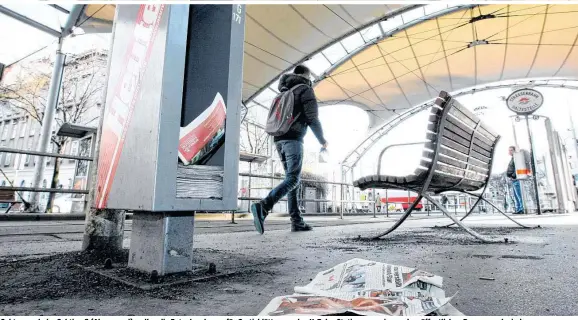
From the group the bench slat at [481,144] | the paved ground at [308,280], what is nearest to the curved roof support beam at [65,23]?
the paved ground at [308,280]

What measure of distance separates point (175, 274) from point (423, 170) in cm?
179

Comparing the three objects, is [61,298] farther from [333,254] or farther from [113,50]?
[333,254]

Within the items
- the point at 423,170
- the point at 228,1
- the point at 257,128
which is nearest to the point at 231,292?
the point at 228,1

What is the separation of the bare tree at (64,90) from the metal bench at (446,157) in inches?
467

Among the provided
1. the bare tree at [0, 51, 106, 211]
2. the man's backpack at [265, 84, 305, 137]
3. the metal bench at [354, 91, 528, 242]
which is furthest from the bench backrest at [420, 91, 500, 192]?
the bare tree at [0, 51, 106, 211]

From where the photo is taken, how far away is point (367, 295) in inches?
34.8

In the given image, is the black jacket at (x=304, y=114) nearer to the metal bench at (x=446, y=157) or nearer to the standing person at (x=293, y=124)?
the standing person at (x=293, y=124)

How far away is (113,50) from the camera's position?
1.62 metres

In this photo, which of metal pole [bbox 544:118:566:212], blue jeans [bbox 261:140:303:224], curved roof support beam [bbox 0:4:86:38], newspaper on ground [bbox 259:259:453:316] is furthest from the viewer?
metal pole [bbox 544:118:566:212]

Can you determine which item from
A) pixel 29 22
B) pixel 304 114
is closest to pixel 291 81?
pixel 304 114

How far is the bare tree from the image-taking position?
12461 millimetres

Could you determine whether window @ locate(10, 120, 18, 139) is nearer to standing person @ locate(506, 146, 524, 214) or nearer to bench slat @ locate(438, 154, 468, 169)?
standing person @ locate(506, 146, 524, 214)

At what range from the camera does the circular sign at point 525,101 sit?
359 inches

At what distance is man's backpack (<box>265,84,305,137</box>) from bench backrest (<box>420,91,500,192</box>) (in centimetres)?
134
